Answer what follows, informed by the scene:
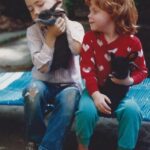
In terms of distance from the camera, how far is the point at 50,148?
2793mm

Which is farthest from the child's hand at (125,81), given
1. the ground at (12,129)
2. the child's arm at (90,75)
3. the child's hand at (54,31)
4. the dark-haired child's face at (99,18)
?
the ground at (12,129)

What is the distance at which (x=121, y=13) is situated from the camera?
2.82 meters

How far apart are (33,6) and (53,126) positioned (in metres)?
0.76

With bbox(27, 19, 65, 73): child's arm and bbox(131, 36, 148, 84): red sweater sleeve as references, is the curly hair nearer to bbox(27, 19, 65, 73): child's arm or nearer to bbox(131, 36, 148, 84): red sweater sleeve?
bbox(131, 36, 148, 84): red sweater sleeve

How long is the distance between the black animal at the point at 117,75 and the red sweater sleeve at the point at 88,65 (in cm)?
8

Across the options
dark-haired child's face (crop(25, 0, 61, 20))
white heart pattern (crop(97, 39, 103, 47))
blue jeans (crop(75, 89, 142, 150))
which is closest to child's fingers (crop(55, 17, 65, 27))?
dark-haired child's face (crop(25, 0, 61, 20))

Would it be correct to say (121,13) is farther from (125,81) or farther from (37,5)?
(37,5)

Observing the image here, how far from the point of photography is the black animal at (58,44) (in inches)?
114

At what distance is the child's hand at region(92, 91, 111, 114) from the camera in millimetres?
2770

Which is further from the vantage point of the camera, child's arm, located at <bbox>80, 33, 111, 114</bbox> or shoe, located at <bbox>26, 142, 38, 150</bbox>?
shoe, located at <bbox>26, 142, 38, 150</bbox>

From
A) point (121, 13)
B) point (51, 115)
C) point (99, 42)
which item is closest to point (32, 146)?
point (51, 115)

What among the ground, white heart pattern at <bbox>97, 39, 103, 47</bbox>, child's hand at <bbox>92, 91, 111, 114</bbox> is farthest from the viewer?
the ground

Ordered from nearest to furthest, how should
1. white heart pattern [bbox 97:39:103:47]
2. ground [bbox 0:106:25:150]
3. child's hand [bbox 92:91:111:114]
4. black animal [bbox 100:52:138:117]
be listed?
black animal [bbox 100:52:138:117], child's hand [bbox 92:91:111:114], white heart pattern [bbox 97:39:103:47], ground [bbox 0:106:25:150]

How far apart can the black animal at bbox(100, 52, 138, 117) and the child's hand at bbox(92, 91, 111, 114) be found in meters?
0.07
